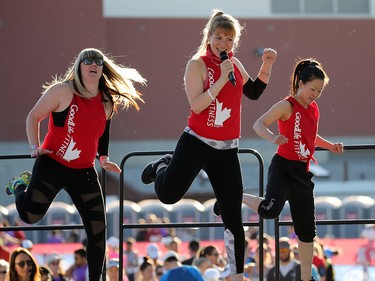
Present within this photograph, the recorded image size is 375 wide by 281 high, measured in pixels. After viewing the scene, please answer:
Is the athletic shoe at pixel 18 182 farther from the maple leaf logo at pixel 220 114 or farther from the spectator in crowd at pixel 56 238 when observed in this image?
the spectator in crowd at pixel 56 238

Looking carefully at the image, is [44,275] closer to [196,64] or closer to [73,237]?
[196,64]

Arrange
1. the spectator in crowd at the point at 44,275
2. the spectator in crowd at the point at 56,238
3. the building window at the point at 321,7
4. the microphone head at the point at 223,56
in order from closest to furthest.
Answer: the microphone head at the point at 223,56 → the spectator in crowd at the point at 44,275 → the spectator in crowd at the point at 56,238 → the building window at the point at 321,7

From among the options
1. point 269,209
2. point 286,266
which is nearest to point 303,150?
point 269,209

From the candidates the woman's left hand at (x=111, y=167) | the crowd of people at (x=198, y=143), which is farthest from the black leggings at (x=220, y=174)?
the woman's left hand at (x=111, y=167)

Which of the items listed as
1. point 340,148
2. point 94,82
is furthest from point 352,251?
point 94,82

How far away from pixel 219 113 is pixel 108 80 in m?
0.89

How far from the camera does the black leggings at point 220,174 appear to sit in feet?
19.7

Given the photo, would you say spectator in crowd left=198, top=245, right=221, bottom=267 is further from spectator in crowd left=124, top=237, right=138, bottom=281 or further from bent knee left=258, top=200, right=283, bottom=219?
bent knee left=258, top=200, right=283, bottom=219

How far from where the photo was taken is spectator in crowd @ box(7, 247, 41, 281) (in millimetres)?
7547

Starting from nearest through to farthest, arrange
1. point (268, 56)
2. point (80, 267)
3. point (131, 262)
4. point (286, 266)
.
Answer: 1. point (268, 56)
2. point (286, 266)
3. point (80, 267)
4. point (131, 262)

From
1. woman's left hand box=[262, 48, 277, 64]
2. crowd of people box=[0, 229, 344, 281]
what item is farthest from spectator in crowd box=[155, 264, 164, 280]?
woman's left hand box=[262, 48, 277, 64]

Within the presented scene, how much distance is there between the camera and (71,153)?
243 inches

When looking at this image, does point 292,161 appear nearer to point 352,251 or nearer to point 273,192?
point 273,192

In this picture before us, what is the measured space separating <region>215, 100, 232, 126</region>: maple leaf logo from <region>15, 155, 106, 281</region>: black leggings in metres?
0.94
